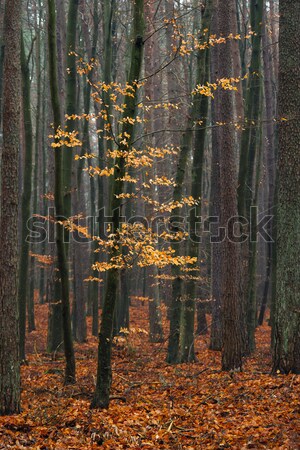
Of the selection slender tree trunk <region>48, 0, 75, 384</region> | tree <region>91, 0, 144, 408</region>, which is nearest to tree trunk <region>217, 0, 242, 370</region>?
tree <region>91, 0, 144, 408</region>

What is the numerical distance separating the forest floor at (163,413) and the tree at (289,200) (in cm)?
67

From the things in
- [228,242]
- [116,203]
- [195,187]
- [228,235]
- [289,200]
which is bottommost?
[228,242]

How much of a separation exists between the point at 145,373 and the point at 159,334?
635 centimetres

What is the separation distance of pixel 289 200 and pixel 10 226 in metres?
4.84

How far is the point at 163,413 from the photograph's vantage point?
8.82 metres

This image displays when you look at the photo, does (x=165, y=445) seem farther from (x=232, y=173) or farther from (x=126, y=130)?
(x=232, y=173)

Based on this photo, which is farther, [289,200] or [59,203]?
[59,203]

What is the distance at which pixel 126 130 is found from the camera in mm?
8742

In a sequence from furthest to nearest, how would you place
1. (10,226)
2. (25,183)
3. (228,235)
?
(25,183), (228,235), (10,226)

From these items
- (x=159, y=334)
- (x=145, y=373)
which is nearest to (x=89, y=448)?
(x=145, y=373)

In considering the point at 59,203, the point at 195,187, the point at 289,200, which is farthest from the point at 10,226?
the point at 195,187

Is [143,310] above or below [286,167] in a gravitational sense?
below

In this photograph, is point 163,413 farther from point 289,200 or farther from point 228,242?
point 289,200

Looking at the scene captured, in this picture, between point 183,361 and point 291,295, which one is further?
point 183,361
